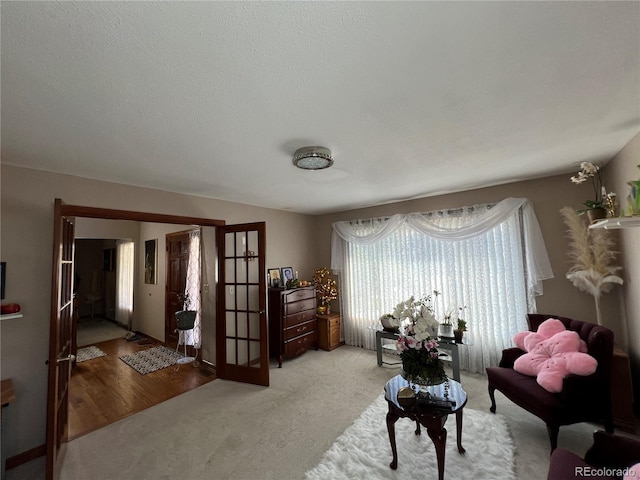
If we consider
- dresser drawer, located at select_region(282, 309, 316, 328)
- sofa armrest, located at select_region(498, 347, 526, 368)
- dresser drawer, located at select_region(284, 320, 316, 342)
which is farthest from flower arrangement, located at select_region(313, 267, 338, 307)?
sofa armrest, located at select_region(498, 347, 526, 368)

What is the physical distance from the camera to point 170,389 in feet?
11.3

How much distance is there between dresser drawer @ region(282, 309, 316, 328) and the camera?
163 inches

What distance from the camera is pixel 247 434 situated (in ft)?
8.09

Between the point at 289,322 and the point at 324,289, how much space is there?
40.0 inches

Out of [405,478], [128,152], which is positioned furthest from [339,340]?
[128,152]

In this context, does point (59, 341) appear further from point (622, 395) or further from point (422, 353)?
point (622, 395)

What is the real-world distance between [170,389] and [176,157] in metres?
2.94

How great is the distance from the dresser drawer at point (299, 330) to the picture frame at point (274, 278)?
0.74 metres

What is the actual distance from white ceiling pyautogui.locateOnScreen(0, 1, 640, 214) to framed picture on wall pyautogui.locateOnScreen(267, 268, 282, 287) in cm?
238

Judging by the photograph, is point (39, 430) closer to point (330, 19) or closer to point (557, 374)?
point (330, 19)

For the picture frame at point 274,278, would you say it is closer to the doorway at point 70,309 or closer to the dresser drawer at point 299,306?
the dresser drawer at point 299,306

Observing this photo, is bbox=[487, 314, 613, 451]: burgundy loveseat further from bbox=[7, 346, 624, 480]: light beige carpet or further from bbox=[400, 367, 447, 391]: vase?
bbox=[400, 367, 447, 391]: vase

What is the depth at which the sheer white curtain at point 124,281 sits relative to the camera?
21.0 ft

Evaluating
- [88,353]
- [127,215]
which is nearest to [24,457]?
[127,215]
